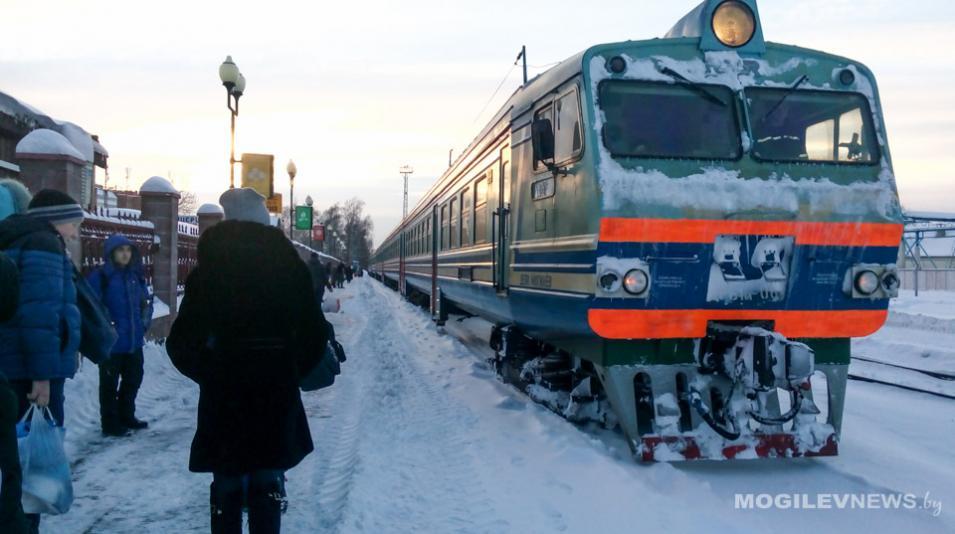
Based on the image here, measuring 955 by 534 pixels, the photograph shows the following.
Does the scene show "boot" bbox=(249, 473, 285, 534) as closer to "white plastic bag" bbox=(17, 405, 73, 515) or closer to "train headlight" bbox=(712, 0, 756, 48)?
"white plastic bag" bbox=(17, 405, 73, 515)

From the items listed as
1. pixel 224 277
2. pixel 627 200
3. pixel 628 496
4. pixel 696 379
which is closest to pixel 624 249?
pixel 627 200

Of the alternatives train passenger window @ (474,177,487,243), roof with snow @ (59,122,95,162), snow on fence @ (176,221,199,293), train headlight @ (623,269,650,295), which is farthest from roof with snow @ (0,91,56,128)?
train headlight @ (623,269,650,295)

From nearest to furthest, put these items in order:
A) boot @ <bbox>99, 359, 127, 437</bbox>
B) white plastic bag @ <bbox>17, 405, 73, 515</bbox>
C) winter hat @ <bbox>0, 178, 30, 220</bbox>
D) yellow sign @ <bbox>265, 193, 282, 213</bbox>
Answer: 1. white plastic bag @ <bbox>17, 405, 73, 515</bbox>
2. winter hat @ <bbox>0, 178, 30, 220</bbox>
3. boot @ <bbox>99, 359, 127, 437</bbox>
4. yellow sign @ <bbox>265, 193, 282, 213</bbox>

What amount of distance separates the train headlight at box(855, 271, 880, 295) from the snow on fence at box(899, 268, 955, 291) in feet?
107

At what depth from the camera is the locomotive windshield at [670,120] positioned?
5324 millimetres

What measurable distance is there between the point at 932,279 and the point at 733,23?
35.4 m

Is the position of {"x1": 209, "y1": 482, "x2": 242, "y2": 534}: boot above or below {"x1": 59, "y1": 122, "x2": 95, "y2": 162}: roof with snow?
below

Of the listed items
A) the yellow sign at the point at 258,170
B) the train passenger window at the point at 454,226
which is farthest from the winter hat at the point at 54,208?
the yellow sign at the point at 258,170

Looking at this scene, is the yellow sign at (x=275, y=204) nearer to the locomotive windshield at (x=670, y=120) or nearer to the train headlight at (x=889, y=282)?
the locomotive windshield at (x=670, y=120)

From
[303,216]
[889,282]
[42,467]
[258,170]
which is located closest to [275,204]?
[258,170]

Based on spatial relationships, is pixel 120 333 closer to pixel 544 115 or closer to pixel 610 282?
pixel 544 115

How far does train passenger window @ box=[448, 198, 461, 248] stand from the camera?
11.0 meters

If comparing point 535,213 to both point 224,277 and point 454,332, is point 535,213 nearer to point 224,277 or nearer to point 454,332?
point 224,277

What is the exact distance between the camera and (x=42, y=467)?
328cm
